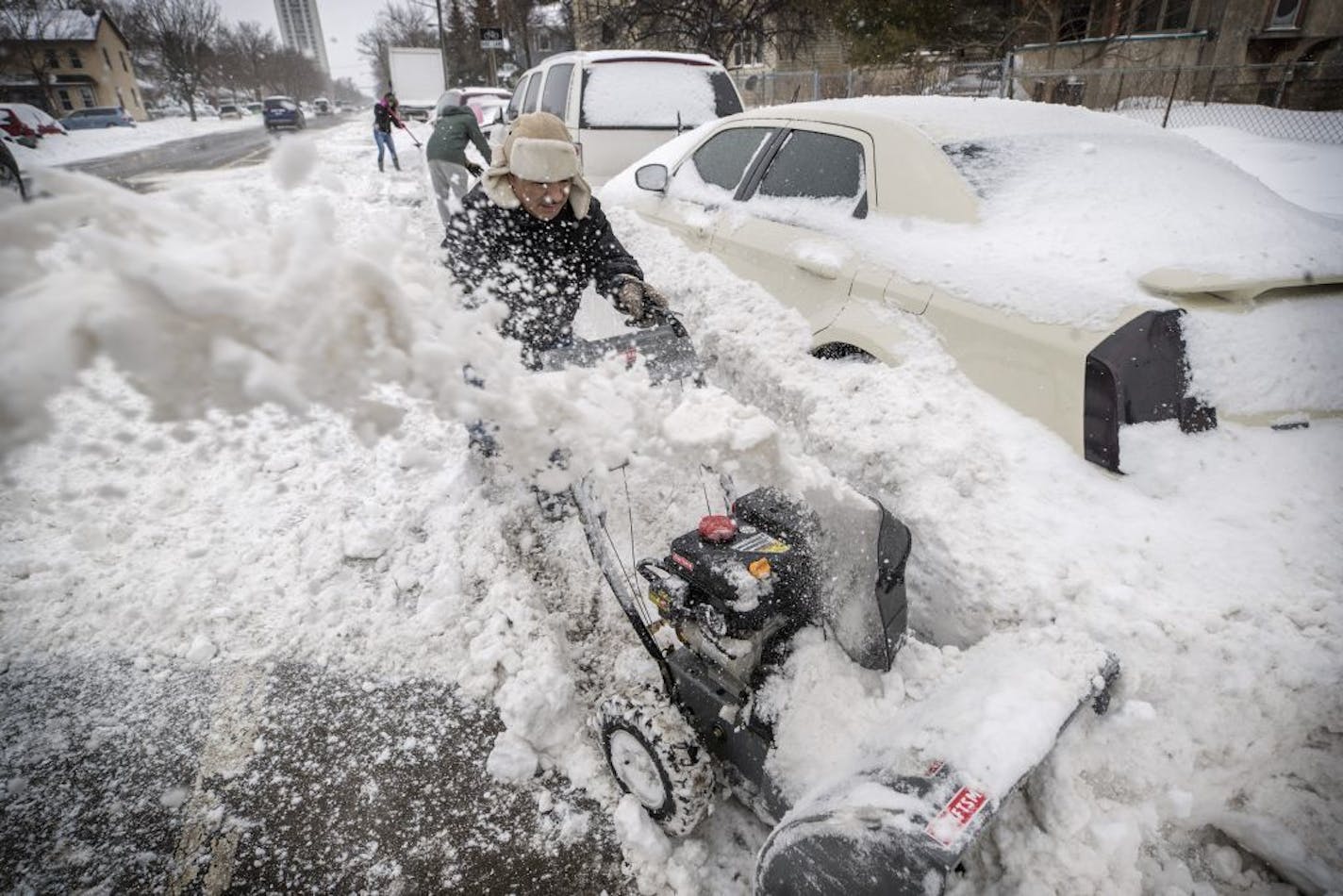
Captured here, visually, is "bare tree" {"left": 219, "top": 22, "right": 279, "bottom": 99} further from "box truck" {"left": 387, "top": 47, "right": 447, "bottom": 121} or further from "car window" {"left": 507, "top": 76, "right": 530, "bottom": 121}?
"car window" {"left": 507, "top": 76, "right": 530, "bottom": 121}

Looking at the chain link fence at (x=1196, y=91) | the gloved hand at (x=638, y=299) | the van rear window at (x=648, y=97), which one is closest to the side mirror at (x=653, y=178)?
the gloved hand at (x=638, y=299)

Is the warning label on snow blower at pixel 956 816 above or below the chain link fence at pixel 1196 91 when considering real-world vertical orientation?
below

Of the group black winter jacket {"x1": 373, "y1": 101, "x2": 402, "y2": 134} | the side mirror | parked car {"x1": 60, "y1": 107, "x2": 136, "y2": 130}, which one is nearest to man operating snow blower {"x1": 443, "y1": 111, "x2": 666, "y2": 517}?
the side mirror

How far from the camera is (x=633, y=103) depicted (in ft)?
23.0

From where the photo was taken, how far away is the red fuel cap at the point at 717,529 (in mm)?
1796

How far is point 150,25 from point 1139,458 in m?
68.4

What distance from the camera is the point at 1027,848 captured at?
143 centimetres

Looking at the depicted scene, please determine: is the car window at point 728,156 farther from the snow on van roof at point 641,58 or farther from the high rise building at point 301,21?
the high rise building at point 301,21

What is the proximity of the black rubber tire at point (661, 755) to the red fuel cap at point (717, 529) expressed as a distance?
22.9 inches

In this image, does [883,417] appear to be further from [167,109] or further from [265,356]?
[167,109]

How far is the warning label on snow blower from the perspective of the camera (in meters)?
1.13

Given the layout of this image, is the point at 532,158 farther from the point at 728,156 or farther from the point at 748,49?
the point at 748,49

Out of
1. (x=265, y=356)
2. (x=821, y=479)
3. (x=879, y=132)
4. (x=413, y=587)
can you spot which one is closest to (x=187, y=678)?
(x=413, y=587)

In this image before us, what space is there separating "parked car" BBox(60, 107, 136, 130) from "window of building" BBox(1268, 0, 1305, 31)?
5272 cm
